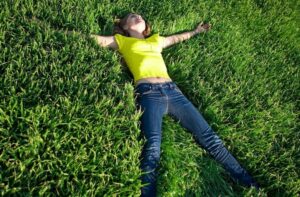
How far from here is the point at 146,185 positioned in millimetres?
4203

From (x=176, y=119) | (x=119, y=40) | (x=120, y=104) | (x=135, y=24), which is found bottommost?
(x=176, y=119)

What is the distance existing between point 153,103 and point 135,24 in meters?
1.58

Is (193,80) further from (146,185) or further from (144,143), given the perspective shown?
(146,185)

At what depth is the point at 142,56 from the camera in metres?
5.62

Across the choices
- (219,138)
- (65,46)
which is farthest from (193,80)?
(65,46)

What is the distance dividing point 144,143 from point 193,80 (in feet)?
6.33

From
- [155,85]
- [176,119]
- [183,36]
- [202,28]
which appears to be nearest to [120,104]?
[155,85]

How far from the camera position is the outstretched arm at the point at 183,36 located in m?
6.44

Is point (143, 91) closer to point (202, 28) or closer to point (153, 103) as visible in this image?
point (153, 103)

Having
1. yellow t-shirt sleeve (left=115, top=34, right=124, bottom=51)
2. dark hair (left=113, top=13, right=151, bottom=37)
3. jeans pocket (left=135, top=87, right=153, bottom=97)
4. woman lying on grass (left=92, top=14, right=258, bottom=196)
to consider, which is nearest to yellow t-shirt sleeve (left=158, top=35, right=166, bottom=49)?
woman lying on grass (left=92, top=14, right=258, bottom=196)

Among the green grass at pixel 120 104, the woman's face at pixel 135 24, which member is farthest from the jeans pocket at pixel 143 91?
the woman's face at pixel 135 24

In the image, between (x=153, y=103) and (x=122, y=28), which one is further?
(x=122, y=28)

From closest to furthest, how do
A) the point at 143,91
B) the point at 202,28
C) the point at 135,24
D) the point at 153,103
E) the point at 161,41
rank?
the point at 153,103
the point at 143,91
the point at 135,24
the point at 161,41
the point at 202,28

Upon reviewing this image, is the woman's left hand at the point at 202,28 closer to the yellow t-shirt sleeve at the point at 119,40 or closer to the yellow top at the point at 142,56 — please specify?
the yellow top at the point at 142,56
